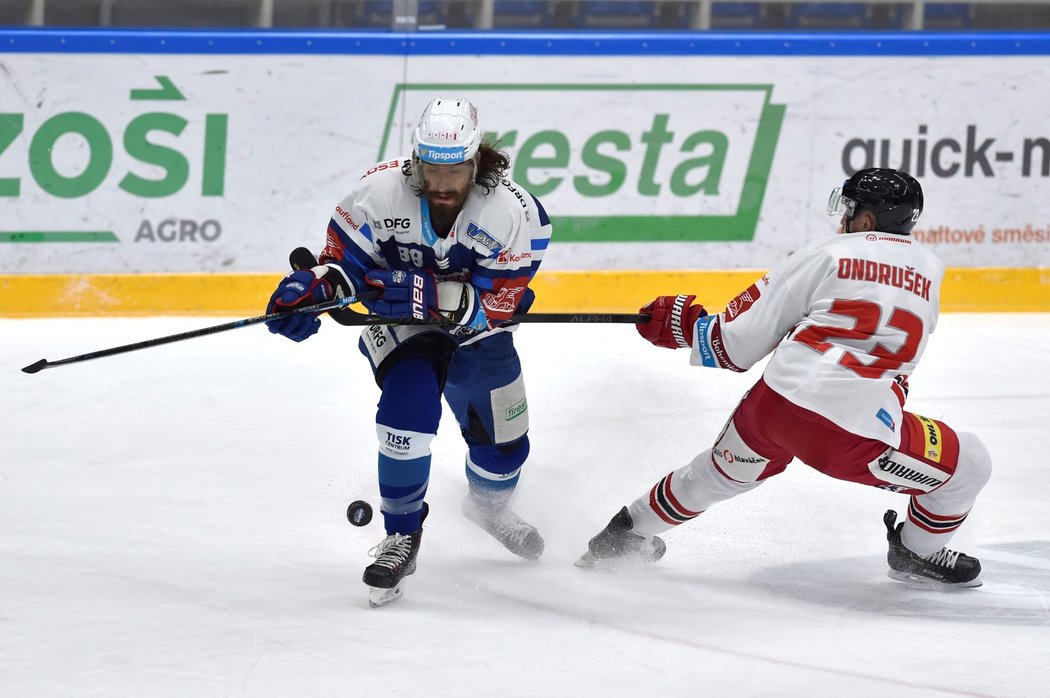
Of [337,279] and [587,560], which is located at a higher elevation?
[337,279]

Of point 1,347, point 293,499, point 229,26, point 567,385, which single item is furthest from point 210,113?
point 293,499

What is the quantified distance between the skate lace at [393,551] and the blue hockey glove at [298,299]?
472 millimetres

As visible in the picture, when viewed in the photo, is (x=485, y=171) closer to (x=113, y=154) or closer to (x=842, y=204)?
(x=842, y=204)

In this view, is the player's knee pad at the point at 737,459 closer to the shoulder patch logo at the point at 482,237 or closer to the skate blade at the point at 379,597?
the shoulder patch logo at the point at 482,237

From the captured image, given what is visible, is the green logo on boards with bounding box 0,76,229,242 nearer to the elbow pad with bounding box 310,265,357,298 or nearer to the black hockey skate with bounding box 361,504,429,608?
the elbow pad with bounding box 310,265,357,298

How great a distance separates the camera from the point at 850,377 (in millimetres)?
2820

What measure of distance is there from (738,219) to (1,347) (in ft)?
9.78

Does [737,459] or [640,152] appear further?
[640,152]

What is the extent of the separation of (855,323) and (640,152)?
9.97 feet

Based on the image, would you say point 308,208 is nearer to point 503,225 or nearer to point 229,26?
point 229,26

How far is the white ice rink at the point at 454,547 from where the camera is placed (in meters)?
2.48

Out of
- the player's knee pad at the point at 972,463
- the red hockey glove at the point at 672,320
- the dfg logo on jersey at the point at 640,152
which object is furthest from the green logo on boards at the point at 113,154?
the player's knee pad at the point at 972,463

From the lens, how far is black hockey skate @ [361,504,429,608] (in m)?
2.80

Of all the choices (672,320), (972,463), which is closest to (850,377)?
(972,463)
